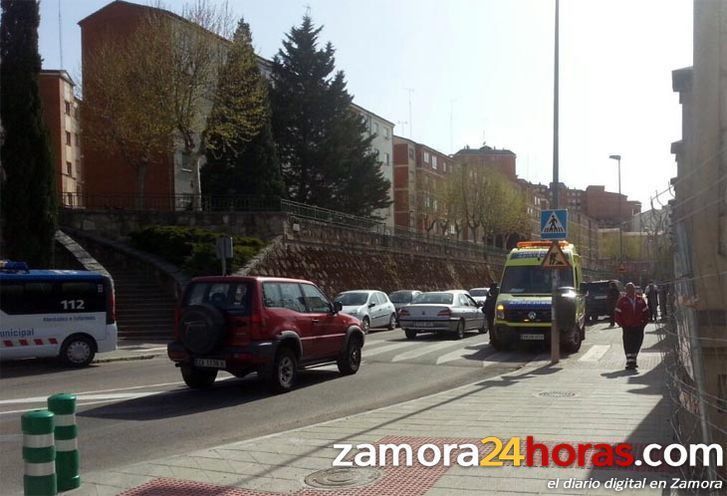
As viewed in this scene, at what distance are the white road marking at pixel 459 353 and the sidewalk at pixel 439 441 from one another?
4.85 m

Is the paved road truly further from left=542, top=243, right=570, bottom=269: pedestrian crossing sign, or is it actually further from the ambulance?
left=542, top=243, right=570, bottom=269: pedestrian crossing sign

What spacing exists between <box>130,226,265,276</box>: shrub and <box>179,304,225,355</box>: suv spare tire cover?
1520 centimetres

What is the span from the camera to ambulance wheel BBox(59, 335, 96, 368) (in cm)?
1697

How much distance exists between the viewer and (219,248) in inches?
A: 907

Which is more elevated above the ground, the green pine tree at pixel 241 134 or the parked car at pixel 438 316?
the green pine tree at pixel 241 134

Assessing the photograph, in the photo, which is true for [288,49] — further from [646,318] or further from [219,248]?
[646,318]

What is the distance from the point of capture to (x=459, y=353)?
18734 mm

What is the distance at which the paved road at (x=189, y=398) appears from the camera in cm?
874

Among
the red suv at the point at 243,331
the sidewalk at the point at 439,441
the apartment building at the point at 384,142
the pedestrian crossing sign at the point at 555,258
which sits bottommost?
the sidewalk at the point at 439,441

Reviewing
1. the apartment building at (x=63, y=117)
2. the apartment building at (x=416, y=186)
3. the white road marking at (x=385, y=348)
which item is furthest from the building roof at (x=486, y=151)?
the white road marking at (x=385, y=348)

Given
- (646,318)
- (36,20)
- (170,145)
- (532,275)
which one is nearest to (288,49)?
(170,145)

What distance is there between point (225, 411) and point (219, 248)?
12560 mm

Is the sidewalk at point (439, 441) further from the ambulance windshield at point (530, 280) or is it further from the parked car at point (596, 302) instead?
the parked car at point (596, 302)

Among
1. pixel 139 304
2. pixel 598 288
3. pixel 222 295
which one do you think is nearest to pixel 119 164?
pixel 139 304
